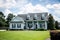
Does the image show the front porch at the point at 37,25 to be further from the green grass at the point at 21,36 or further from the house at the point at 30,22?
the green grass at the point at 21,36

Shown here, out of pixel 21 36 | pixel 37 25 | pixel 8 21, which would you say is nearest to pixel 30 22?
pixel 37 25

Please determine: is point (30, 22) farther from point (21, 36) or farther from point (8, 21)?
point (21, 36)

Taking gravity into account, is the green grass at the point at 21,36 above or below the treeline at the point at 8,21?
below

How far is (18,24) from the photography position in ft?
30.4

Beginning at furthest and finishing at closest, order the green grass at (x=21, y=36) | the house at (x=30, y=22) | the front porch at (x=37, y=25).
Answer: the house at (x=30, y=22) → the front porch at (x=37, y=25) → the green grass at (x=21, y=36)

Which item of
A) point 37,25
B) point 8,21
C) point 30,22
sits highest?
point 8,21

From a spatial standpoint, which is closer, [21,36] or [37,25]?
[21,36]

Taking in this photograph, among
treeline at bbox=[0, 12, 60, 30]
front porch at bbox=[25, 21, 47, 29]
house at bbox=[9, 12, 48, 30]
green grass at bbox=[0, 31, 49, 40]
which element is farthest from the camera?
house at bbox=[9, 12, 48, 30]

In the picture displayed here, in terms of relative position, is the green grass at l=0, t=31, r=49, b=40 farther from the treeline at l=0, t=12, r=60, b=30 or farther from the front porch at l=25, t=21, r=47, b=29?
the front porch at l=25, t=21, r=47, b=29

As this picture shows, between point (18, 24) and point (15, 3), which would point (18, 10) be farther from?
point (18, 24)

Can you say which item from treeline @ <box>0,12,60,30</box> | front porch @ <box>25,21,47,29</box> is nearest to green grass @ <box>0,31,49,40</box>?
treeline @ <box>0,12,60,30</box>

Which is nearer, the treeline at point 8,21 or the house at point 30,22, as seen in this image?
the treeline at point 8,21

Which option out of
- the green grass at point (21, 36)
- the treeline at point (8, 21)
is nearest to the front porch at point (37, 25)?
the treeline at point (8, 21)

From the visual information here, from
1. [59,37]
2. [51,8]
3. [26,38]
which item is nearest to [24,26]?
[51,8]
